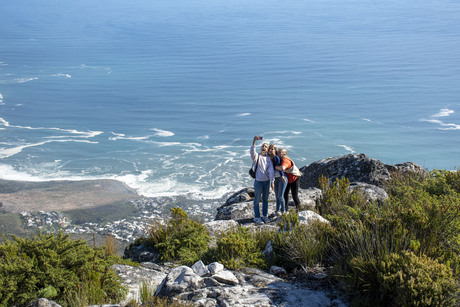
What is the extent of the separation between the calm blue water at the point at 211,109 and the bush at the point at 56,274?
42346mm

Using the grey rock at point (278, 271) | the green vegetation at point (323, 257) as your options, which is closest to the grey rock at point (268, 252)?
the green vegetation at point (323, 257)

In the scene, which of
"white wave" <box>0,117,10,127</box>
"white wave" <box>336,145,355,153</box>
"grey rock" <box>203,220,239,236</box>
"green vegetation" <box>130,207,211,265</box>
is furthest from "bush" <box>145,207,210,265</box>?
"white wave" <box>0,117,10,127</box>

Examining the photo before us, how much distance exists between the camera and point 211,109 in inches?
3632

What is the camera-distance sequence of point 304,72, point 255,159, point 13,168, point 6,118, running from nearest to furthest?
point 255,159 < point 13,168 < point 6,118 < point 304,72

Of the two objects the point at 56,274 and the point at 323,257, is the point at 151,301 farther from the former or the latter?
the point at 323,257

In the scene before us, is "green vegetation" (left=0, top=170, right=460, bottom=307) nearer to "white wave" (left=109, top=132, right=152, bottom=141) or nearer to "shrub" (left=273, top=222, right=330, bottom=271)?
"shrub" (left=273, top=222, right=330, bottom=271)

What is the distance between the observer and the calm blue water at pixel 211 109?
6216cm

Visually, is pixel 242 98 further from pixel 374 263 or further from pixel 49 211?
pixel 374 263

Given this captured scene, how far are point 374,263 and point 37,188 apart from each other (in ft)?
162

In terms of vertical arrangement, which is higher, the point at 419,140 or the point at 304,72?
the point at 304,72

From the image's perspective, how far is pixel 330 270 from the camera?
25.4 ft

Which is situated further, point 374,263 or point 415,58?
point 415,58

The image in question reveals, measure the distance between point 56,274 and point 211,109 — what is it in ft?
282

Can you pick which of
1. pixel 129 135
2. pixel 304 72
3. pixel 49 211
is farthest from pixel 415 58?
pixel 49 211
